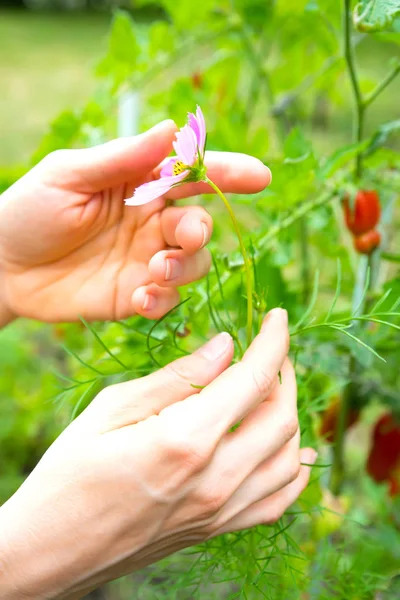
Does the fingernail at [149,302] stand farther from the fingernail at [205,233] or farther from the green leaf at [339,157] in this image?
the green leaf at [339,157]

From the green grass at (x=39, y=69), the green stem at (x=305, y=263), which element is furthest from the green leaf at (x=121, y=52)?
the green grass at (x=39, y=69)

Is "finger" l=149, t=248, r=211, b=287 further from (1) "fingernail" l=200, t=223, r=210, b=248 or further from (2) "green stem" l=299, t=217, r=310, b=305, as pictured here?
(2) "green stem" l=299, t=217, r=310, b=305

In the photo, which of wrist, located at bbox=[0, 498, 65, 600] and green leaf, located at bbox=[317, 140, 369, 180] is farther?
green leaf, located at bbox=[317, 140, 369, 180]

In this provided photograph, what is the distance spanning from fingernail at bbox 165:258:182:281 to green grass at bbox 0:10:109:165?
6.44 feet

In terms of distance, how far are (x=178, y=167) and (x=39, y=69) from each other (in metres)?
3.99

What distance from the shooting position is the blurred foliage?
0.49m

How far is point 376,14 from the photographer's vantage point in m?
0.41

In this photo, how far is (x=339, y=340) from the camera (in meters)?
0.58

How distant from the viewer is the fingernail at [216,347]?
0.42 m

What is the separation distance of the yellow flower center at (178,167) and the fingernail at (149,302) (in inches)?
4.2

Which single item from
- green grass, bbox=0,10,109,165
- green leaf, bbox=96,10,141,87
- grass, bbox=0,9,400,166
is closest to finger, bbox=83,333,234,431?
green leaf, bbox=96,10,141,87

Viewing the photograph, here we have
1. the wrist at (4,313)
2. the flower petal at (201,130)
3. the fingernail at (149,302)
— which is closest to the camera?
the flower petal at (201,130)

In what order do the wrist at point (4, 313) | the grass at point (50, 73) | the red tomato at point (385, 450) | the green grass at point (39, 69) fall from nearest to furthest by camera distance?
the wrist at point (4, 313) → the red tomato at point (385, 450) → the grass at point (50, 73) → the green grass at point (39, 69)

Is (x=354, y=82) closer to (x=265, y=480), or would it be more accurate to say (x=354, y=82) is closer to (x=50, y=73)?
(x=265, y=480)
